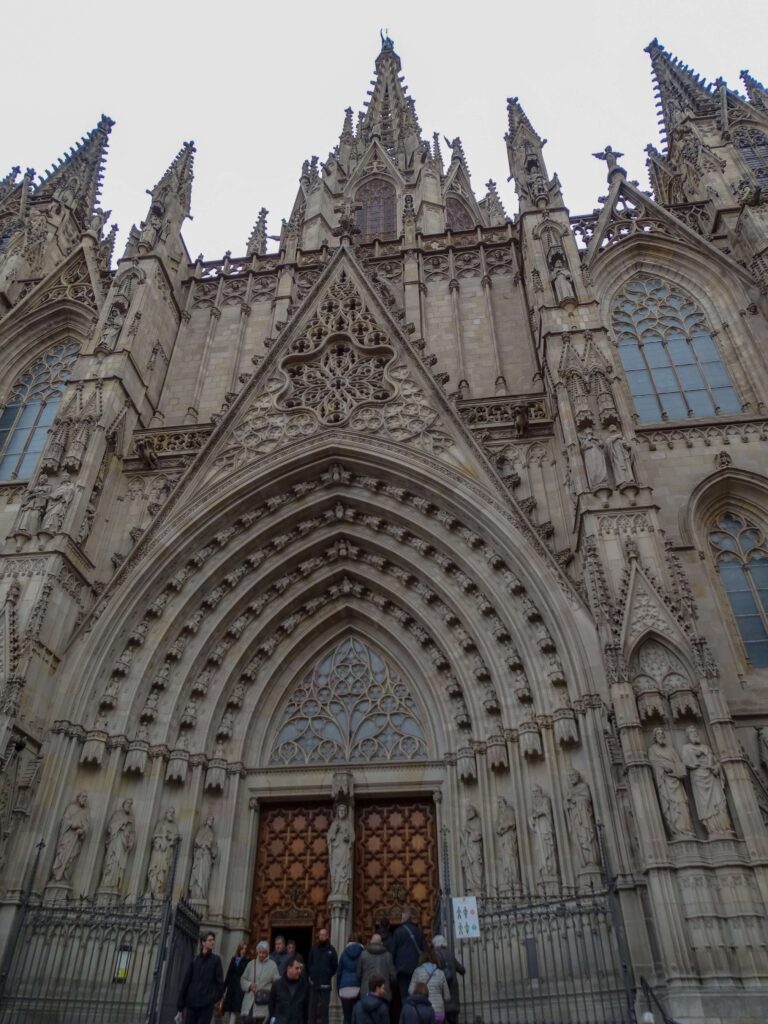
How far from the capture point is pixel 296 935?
11648 millimetres

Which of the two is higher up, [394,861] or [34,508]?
[34,508]

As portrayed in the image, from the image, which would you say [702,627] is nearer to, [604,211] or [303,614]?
[303,614]

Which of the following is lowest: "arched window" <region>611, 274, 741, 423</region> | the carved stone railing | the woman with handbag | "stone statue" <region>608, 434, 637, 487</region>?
the woman with handbag

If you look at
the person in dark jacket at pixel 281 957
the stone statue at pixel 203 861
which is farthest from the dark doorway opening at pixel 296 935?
the person in dark jacket at pixel 281 957

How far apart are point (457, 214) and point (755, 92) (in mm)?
10396

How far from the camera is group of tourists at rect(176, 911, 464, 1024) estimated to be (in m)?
6.75

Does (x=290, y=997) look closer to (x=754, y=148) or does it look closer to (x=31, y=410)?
(x=31, y=410)

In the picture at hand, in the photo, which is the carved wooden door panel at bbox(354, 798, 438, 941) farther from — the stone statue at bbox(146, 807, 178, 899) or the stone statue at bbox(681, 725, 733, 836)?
the stone statue at bbox(681, 725, 733, 836)

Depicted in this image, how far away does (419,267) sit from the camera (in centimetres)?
1859

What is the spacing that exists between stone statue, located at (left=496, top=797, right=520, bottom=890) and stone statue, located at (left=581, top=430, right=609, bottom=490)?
16.4 feet

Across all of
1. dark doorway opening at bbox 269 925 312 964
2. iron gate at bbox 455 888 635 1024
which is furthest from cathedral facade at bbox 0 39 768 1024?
iron gate at bbox 455 888 635 1024

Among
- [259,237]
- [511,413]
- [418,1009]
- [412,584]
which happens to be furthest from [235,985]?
[259,237]

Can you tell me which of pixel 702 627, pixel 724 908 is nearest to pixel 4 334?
pixel 702 627

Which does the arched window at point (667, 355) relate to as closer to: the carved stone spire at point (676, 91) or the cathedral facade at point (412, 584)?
the cathedral facade at point (412, 584)
